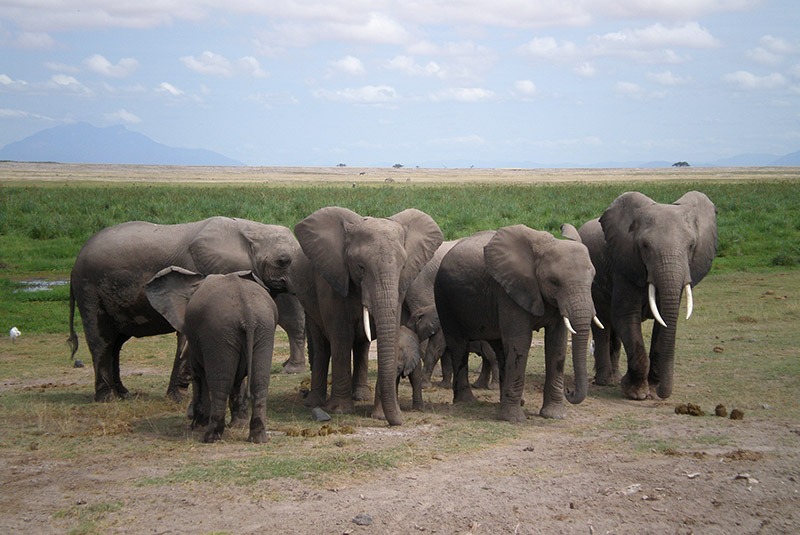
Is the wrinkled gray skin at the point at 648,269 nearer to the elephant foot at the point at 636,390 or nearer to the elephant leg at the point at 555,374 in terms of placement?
the elephant foot at the point at 636,390

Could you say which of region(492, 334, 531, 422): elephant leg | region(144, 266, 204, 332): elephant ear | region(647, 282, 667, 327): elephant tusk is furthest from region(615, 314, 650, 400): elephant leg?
region(144, 266, 204, 332): elephant ear

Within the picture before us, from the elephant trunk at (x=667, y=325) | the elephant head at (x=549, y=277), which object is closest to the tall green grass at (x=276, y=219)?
the elephant head at (x=549, y=277)

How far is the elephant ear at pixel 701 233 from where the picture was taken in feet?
39.1

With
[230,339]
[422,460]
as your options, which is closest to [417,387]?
[422,460]

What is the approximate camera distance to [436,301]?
39.5ft

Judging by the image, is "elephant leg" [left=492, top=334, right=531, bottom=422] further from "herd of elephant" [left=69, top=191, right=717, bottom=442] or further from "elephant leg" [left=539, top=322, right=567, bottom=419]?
"elephant leg" [left=539, top=322, right=567, bottom=419]

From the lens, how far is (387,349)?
9867 millimetres

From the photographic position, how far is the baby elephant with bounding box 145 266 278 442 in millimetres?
8961

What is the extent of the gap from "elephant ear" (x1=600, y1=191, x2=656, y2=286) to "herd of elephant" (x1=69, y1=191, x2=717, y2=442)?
0.7 inches

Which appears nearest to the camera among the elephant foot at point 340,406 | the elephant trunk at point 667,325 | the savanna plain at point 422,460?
the savanna plain at point 422,460

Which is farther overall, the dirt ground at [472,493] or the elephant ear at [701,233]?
the elephant ear at [701,233]

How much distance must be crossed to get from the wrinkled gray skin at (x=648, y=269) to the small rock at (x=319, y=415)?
152 inches

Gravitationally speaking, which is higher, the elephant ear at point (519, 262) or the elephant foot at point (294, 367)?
the elephant ear at point (519, 262)

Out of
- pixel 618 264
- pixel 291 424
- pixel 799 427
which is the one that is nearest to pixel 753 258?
pixel 618 264
